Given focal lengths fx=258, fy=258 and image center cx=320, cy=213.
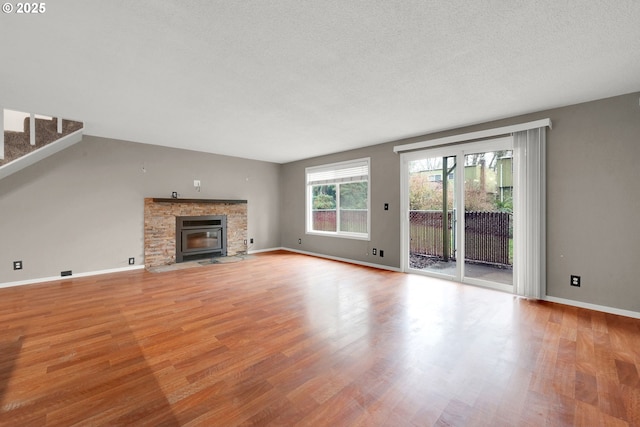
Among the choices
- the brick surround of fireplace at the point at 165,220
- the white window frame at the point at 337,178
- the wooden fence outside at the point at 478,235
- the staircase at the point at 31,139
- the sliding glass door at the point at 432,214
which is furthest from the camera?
the white window frame at the point at 337,178

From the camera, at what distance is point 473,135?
3967 millimetres

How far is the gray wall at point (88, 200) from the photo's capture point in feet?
13.4

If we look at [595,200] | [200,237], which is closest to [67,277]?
[200,237]

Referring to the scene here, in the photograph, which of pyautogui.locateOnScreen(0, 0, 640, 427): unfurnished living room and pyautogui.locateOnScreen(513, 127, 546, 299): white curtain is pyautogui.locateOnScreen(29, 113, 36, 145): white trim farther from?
pyautogui.locateOnScreen(513, 127, 546, 299): white curtain

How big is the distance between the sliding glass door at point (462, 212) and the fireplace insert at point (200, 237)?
4.23m

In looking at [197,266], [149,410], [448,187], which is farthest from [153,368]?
[448,187]

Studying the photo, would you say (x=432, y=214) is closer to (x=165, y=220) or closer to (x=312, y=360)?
(x=312, y=360)

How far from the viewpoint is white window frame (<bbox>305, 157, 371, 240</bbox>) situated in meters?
5.54

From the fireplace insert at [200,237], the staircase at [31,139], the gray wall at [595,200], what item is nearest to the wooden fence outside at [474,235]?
the gray wall at [595,200]

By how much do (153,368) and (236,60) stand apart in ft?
8.49

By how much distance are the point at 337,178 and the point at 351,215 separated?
963mm

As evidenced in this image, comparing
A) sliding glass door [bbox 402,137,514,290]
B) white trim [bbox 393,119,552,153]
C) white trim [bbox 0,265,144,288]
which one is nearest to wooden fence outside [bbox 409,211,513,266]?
sliding glass door [bbox 402,137,514,290]

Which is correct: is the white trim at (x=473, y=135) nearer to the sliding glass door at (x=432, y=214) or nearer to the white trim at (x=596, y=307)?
the sliding glass door at (x=432, y=214)

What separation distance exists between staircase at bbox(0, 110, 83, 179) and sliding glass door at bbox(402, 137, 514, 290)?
222 inches
